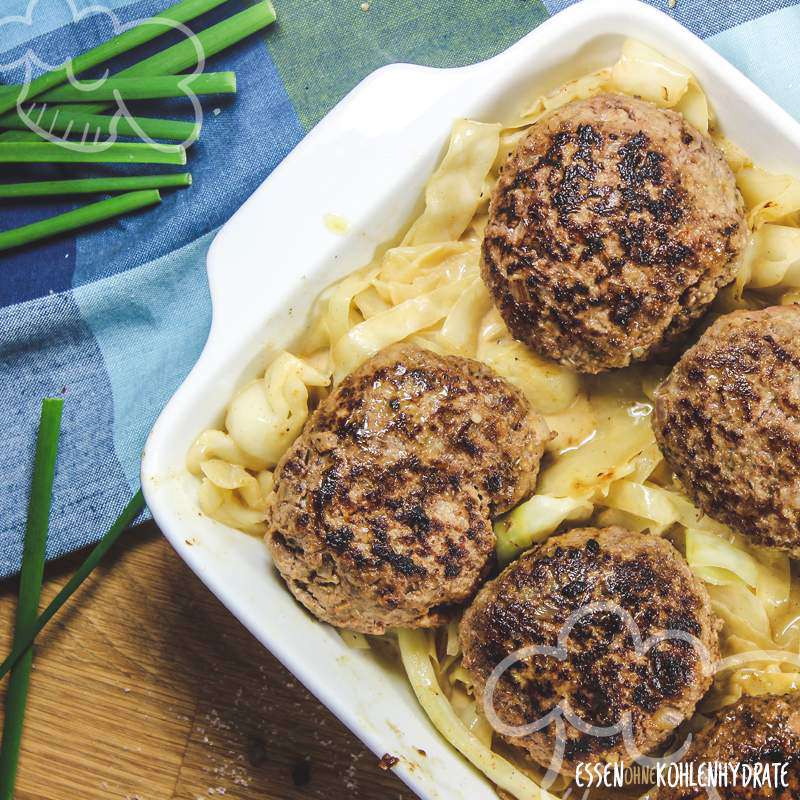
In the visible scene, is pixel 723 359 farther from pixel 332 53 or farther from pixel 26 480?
pixel 26 480

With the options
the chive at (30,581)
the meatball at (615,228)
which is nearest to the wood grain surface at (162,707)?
the chive at (30,581)

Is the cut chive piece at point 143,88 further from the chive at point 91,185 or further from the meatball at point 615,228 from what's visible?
the meatball at point 615,228

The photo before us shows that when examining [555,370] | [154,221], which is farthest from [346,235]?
[154,221]

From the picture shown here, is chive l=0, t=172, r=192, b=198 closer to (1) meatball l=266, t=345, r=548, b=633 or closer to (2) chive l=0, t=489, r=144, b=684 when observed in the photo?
(2) chive l=0, t=489, r=144, b=684

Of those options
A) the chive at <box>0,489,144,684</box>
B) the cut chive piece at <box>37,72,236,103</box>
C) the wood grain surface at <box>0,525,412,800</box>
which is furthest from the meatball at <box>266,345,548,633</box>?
the cut chive piece at <box>37,72,236,103</box>

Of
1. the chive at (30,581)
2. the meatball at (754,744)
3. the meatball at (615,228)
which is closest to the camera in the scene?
the meatball at (754,744)

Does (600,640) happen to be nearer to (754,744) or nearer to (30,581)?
(754,744)
